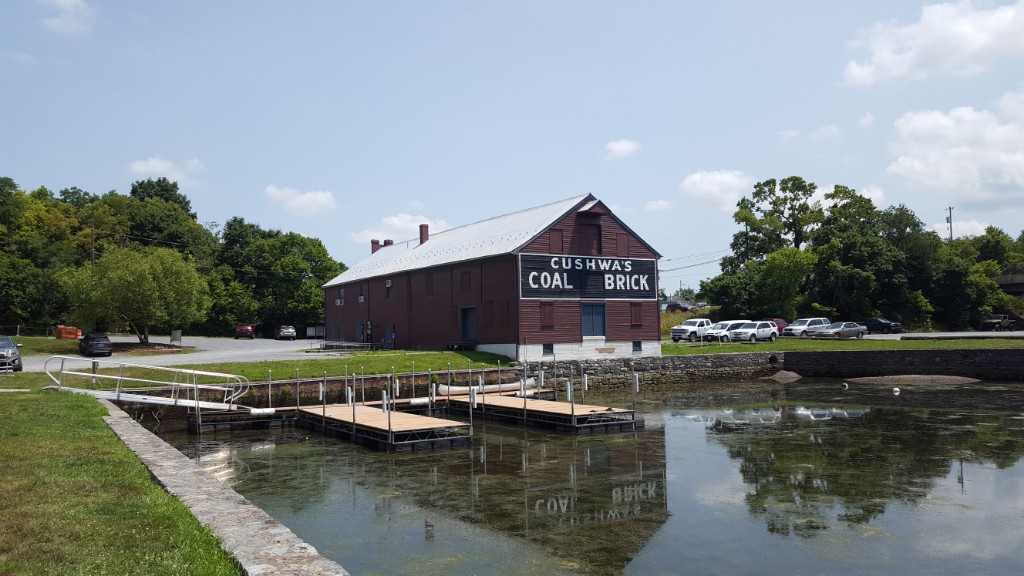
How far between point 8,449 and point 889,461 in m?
17.7

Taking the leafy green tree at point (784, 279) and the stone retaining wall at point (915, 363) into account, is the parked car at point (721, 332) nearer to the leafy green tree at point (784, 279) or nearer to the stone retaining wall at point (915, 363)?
the stone retaining wall at point (915, 363)

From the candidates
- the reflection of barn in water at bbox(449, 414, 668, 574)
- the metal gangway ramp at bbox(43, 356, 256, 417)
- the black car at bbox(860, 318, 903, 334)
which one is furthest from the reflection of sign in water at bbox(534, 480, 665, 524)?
the black car at bbox(860, 318, 903, 334)

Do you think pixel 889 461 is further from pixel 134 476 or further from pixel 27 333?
pixel 27 333

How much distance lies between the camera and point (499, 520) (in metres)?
12.2

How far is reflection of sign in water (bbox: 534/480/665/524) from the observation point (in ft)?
40.6

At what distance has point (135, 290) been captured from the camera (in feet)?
155

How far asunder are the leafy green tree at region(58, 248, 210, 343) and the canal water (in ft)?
92.9

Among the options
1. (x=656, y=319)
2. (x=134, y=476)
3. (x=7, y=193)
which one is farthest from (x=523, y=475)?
(x=7, y=193)

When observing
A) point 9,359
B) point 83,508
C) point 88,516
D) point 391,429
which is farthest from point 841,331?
point 88,516

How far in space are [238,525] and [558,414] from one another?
15.3 meters

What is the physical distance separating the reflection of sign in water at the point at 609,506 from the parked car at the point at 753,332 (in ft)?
122

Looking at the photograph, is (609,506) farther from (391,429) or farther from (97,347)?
(97,347)

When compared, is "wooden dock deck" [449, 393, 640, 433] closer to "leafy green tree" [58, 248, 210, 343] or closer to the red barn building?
the red barn building

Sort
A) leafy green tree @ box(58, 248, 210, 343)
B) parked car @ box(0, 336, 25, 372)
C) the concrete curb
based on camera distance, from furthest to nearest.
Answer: leafy green tree @ box(58, 248, 210, 343), parked car @ box(0, 336, 25, 372), the concrete curb
